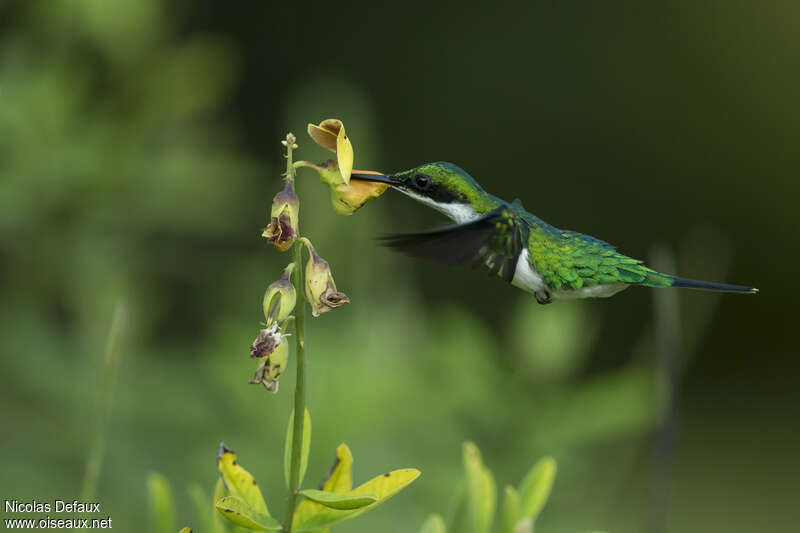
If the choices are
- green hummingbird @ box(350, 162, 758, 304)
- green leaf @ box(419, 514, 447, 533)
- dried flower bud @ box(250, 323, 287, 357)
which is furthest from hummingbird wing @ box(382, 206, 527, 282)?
green leaf @ box(419, 514, 447, 533)

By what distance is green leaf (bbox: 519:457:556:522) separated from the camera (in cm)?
81

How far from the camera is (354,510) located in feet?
2.23

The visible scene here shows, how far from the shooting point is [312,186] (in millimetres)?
1757

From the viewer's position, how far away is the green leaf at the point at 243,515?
615mm

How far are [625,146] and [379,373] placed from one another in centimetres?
396

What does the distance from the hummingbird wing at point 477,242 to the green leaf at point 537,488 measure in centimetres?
17

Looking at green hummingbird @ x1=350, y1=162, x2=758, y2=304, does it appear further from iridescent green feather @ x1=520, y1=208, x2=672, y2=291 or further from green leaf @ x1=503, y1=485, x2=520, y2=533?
green leaf @ x1=503, y1=485, x2=520, y2=533

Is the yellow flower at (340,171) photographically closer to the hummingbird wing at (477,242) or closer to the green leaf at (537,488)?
the hummingbird wing at (477,242)

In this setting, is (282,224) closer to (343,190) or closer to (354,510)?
(343,190)

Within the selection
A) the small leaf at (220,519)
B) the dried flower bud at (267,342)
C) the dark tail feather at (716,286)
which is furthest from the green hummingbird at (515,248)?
the small leaf at (220,519)

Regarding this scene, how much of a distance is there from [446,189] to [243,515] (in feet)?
1.18

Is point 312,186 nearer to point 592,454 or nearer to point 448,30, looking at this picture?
point 592,454

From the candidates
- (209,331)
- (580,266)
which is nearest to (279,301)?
(580,266)

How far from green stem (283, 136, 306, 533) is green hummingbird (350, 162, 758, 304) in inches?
3.7
